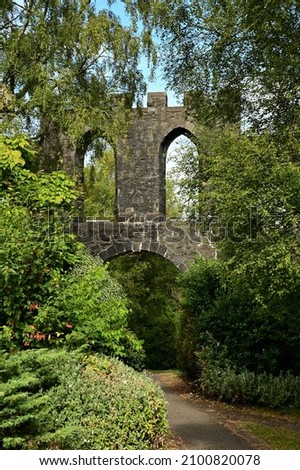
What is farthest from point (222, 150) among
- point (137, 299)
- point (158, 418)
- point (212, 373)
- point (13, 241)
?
point (137, 299)

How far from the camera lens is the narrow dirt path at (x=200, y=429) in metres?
8.68

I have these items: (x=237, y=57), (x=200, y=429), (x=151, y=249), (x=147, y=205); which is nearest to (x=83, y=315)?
(x=200, y=429)

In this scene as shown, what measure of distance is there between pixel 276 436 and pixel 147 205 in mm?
10645

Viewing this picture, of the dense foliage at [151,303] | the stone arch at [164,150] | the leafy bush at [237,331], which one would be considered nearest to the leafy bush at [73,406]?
the leafy bush at [237,331]

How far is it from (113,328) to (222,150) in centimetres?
335

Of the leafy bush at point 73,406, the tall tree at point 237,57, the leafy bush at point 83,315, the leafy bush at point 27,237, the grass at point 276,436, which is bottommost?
the grass at point 276,436

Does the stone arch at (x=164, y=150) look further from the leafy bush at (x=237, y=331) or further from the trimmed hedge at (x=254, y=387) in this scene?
the trimmed hedge at (x=254, y=387)

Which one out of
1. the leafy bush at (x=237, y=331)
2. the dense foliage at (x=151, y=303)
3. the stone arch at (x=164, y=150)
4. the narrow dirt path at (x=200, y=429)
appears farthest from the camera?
the dense foliage at (x=151, y=303)

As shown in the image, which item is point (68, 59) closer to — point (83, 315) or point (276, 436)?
point (83, 315)

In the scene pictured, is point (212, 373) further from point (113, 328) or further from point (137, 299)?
point (137, 299)

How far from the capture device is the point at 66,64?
13.8 meters

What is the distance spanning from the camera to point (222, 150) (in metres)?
10.3

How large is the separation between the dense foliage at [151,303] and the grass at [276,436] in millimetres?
13495

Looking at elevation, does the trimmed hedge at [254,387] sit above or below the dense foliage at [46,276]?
below
